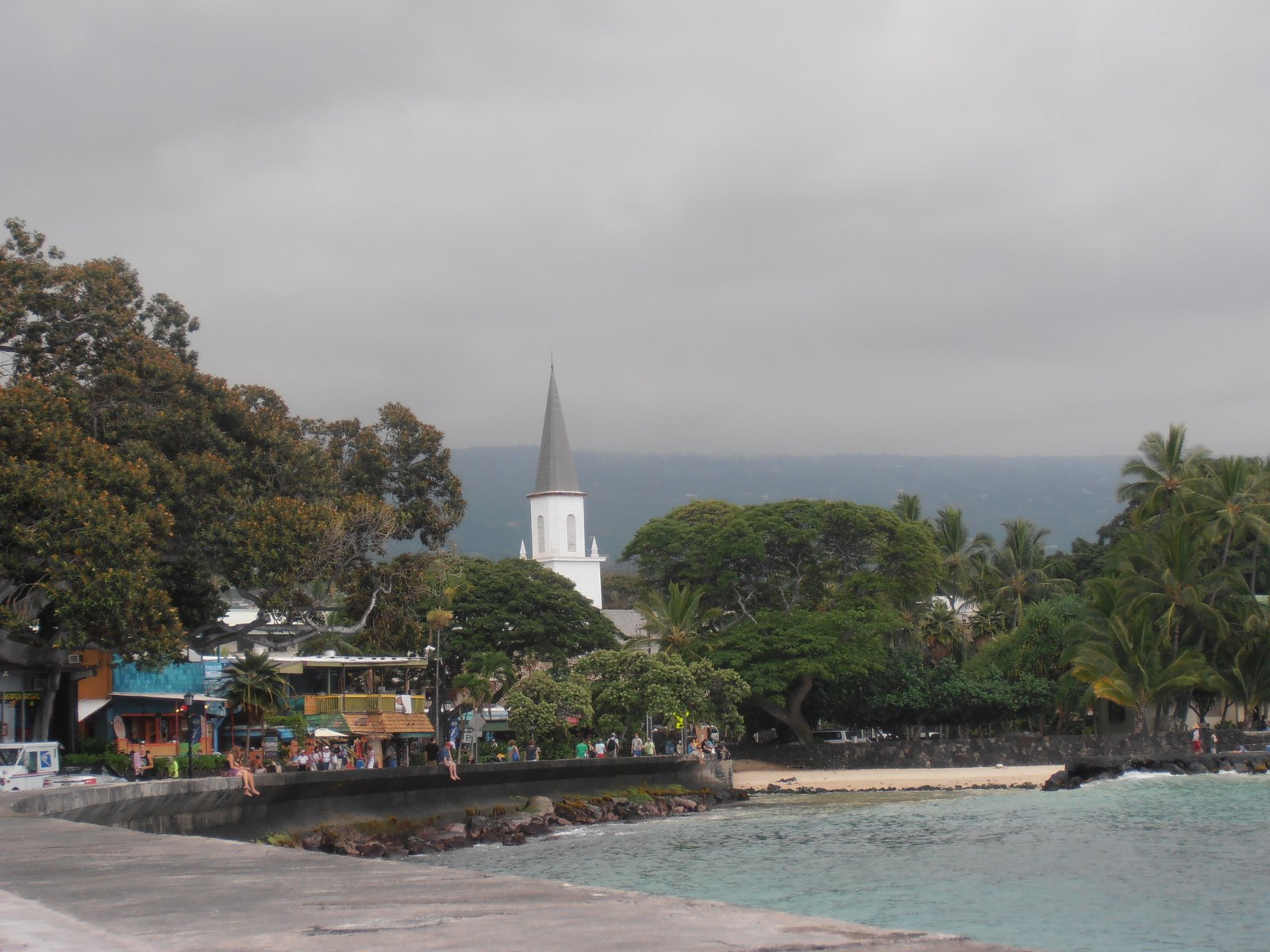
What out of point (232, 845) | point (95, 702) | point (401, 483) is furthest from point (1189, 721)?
point (232, 845)

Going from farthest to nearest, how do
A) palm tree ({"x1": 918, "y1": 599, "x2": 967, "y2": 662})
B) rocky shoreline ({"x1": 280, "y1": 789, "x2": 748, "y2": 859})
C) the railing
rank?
palm tree ({"x1": 918, "y1": 599, "x2": 967, "y2": 662}) < the railing < rocky shoreline ({"x1": 280, "y1": 789, "x2": 748, "y2": 859})

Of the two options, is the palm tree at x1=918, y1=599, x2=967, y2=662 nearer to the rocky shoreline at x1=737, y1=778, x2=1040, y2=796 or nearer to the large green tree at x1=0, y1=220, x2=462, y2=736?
the rocky shoreline at x1=737, y1=778, x2=1040, y2=796

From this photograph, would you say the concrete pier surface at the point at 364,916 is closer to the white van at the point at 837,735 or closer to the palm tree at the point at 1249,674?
the palm tree at the point at 1249,674

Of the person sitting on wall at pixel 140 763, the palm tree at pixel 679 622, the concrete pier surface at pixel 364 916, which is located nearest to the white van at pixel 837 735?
the palm tree at pixel 679 622

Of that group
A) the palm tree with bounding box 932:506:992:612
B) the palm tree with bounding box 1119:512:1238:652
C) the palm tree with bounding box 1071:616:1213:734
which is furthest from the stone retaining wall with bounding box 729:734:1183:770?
the palm tree with bounding box 932:506:992:612

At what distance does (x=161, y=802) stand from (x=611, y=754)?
86.1 ft

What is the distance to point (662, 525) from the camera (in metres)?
58.8

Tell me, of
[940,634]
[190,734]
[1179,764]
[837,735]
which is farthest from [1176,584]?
[190,734]

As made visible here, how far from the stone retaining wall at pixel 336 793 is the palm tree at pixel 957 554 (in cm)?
2605

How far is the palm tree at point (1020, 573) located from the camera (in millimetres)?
67562

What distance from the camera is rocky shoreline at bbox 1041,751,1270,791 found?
46062mm

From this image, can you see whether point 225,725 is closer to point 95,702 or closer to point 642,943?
point 95,702

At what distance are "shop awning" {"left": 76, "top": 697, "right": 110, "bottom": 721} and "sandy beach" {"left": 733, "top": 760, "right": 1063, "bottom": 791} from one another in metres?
23.3

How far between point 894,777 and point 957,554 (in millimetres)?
22679
